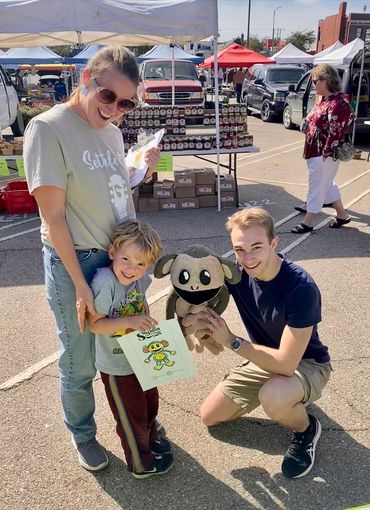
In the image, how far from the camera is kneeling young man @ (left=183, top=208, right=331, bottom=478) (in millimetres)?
2090

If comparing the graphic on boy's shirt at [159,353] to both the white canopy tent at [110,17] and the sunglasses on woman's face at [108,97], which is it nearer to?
the sunglasses on woman's face at [108,97]

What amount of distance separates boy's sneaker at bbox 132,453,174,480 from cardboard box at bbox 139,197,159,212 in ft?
14.6

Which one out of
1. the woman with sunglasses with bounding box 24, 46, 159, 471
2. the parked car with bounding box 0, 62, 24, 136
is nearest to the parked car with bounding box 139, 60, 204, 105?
the parked car with bounding box 0, 62, 24, 136

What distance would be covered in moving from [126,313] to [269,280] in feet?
2.28

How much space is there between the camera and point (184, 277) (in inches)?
83.5

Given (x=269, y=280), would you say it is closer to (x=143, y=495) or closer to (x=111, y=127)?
(x=111, y=127)

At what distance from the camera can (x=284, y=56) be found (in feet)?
75.8

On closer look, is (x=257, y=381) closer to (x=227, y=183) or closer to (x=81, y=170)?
(x=81, y=170)

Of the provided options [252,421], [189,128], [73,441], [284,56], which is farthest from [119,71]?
[284,56]

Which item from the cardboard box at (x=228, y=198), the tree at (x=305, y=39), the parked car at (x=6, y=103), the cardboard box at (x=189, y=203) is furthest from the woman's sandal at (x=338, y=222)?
the tree at (x=305, y=39)

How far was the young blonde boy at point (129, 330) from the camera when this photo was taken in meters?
1.88

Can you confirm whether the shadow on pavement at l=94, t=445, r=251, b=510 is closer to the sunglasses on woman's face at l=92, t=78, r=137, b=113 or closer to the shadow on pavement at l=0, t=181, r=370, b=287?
the sunglasses on woman's face at l=92, t=78, r=137, b=113

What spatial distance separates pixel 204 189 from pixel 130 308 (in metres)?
4.61

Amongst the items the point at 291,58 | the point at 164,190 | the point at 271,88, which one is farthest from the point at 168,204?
the point at 291,58
